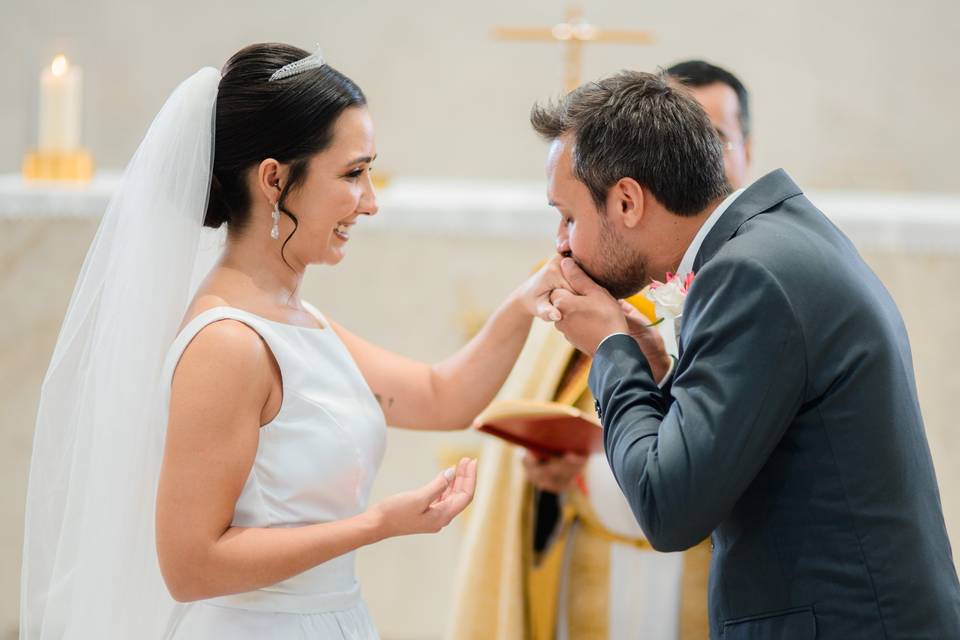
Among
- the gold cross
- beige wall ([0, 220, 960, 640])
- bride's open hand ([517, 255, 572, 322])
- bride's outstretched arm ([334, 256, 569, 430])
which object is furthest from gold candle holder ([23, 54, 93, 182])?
bride's open hand ([517, 255, 572, 322])

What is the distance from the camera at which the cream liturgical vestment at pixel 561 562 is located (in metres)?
3.05

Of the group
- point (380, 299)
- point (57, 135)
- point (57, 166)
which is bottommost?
point (380, 299)

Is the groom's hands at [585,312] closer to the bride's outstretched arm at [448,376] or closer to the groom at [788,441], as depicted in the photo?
the groom at [788,441]

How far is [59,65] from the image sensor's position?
438 cm

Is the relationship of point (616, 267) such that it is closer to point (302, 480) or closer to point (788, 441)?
point (788, 441)

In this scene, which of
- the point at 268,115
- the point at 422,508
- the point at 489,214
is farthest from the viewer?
the point at 489,214

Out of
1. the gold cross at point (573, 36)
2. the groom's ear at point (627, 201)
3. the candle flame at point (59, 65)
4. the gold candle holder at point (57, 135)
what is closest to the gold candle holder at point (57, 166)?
the gold candle holder at point (57, 135)

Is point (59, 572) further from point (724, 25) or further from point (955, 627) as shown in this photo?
point (724, 25)

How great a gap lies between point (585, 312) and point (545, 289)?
30cm

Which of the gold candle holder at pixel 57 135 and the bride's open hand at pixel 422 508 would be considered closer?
the bride's open hand at pixel 422 508

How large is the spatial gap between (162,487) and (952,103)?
477 cm

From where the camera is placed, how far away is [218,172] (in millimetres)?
2461

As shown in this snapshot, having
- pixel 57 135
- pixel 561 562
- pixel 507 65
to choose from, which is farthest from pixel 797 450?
pixel 507 65

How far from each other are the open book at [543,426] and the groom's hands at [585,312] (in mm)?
393
